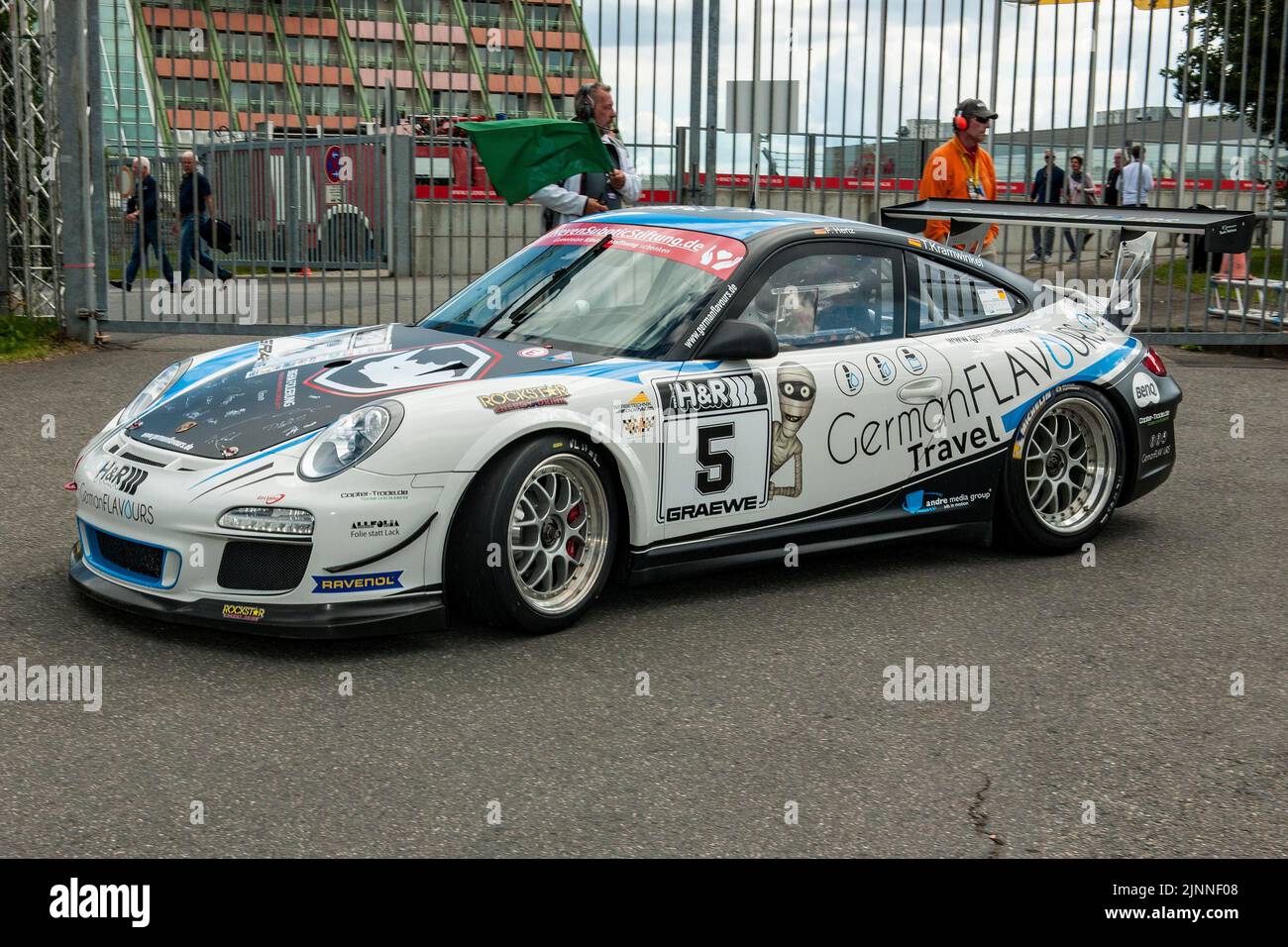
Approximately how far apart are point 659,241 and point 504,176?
4099mm

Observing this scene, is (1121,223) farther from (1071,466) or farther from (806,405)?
(806,405)

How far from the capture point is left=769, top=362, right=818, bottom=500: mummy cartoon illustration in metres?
5.50

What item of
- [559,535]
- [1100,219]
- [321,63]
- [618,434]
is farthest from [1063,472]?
[321,63]

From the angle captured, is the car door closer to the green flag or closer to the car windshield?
the car windshield

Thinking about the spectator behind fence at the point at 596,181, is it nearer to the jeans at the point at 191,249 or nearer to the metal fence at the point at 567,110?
the metal fence at the point at 567,110

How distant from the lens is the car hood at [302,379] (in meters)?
4.84

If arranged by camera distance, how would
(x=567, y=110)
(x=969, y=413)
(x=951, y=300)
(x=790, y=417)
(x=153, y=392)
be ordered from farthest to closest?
(x=567, y=110) → (x=951, y=300) → (x=969, y=413) → (x=790, y=417) → (x=153, y=392)

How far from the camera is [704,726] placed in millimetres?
4297

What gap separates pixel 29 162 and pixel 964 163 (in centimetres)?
681

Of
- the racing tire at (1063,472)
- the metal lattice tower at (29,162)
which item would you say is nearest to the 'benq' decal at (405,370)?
the racing tire at (1063,472)

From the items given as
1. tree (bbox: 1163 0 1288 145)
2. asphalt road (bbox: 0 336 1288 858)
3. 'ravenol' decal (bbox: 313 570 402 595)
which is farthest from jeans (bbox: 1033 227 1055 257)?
'ravenol' decal (bbox: 313 570 402 595)

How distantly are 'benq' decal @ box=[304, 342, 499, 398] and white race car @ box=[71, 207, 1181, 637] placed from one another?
0.04ft

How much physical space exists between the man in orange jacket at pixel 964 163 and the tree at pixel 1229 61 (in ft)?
10.3
